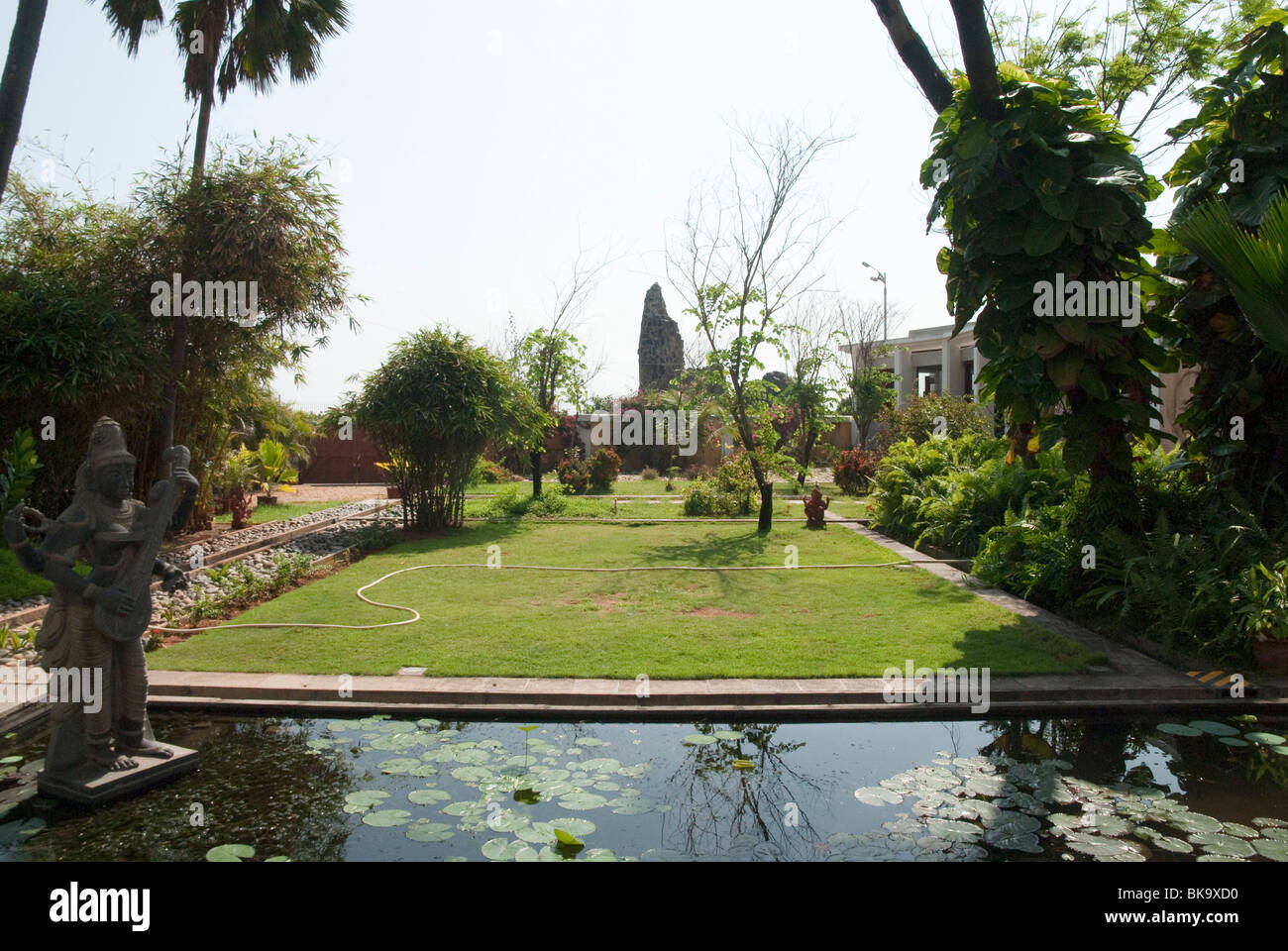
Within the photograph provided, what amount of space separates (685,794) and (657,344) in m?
32.4

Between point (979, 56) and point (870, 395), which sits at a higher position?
point (979, 56)

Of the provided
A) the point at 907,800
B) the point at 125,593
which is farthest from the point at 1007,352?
the point at 125,593

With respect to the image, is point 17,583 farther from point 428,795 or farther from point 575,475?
point 575,475

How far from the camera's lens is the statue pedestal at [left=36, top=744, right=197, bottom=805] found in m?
3.63

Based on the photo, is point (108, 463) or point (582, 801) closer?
point (582, 801)

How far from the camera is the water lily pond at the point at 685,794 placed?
3.31 metres

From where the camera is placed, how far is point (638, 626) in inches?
261

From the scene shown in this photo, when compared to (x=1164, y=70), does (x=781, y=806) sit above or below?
below

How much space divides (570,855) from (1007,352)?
533cm

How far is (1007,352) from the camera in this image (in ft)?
21.8

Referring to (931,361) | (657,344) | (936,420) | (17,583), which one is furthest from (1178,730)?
(657,344)

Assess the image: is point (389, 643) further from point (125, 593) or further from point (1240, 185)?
point (1240, 185)

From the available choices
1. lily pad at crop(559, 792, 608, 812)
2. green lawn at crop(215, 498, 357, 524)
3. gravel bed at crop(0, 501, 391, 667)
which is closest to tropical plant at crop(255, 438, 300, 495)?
green lawn at crop(215, 498, 357, 524)
